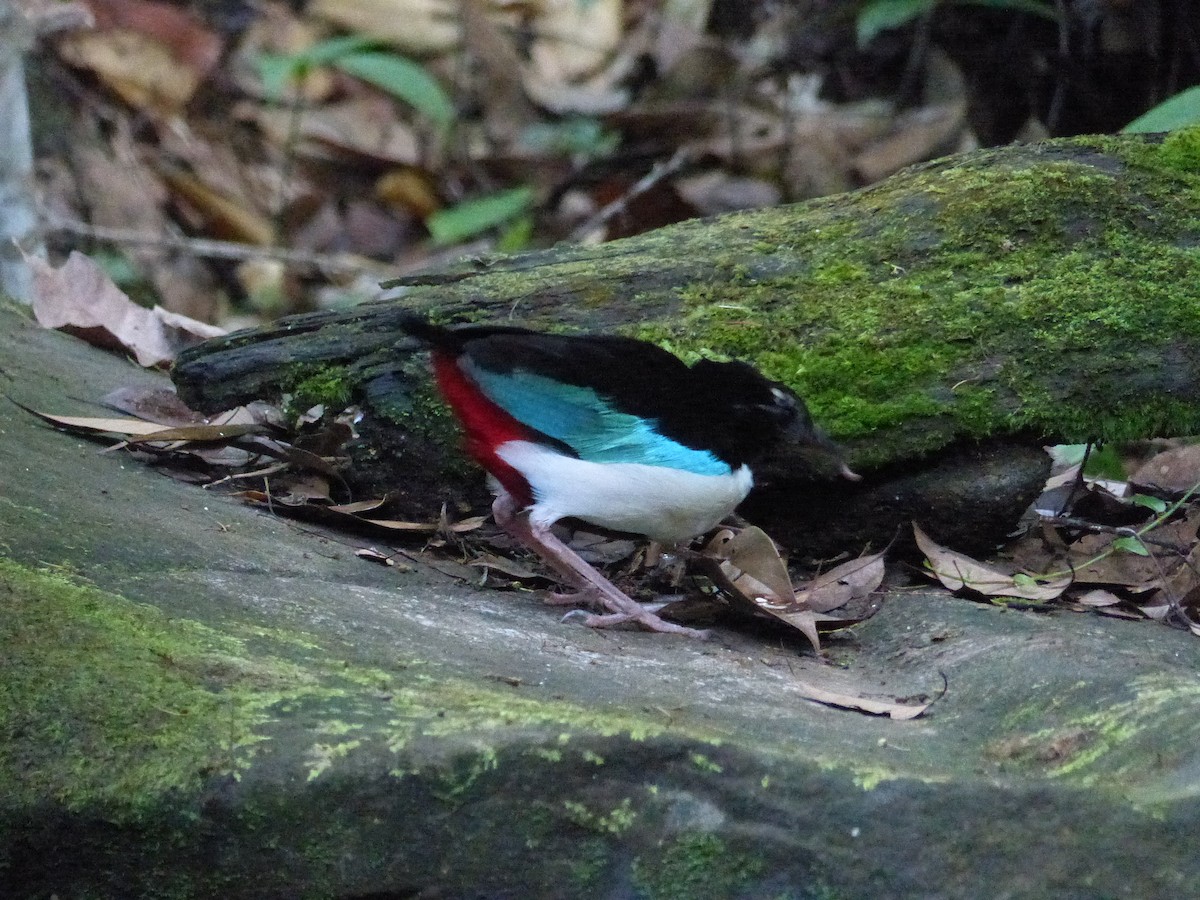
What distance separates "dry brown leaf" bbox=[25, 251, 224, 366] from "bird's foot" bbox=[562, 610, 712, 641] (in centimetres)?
240

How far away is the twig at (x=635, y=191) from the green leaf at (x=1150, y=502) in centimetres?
516

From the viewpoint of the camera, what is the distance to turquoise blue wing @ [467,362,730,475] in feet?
10.9

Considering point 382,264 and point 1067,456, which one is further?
point 382,264

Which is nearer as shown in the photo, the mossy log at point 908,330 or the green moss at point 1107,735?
the green moss at point 1107,735

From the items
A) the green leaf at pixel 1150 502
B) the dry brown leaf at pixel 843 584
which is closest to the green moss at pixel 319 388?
the dry brown leaf at pixel 843 584

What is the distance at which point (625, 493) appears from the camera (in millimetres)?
3309

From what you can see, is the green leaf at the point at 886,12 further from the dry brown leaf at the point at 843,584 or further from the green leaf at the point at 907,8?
the dry brown leaf at the point at 843,584

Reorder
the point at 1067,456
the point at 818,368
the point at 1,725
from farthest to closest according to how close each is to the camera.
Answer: the point at 1067,456, the point at 818,368, the point at 1,725

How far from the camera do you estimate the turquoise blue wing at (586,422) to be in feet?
10.9

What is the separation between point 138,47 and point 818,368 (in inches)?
324

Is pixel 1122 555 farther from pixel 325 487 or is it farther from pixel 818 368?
pixel 325 487

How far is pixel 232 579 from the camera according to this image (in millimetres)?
2814

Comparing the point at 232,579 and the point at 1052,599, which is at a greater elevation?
the point at 232,579

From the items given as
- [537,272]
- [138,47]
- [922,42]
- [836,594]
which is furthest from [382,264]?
[836,594]
